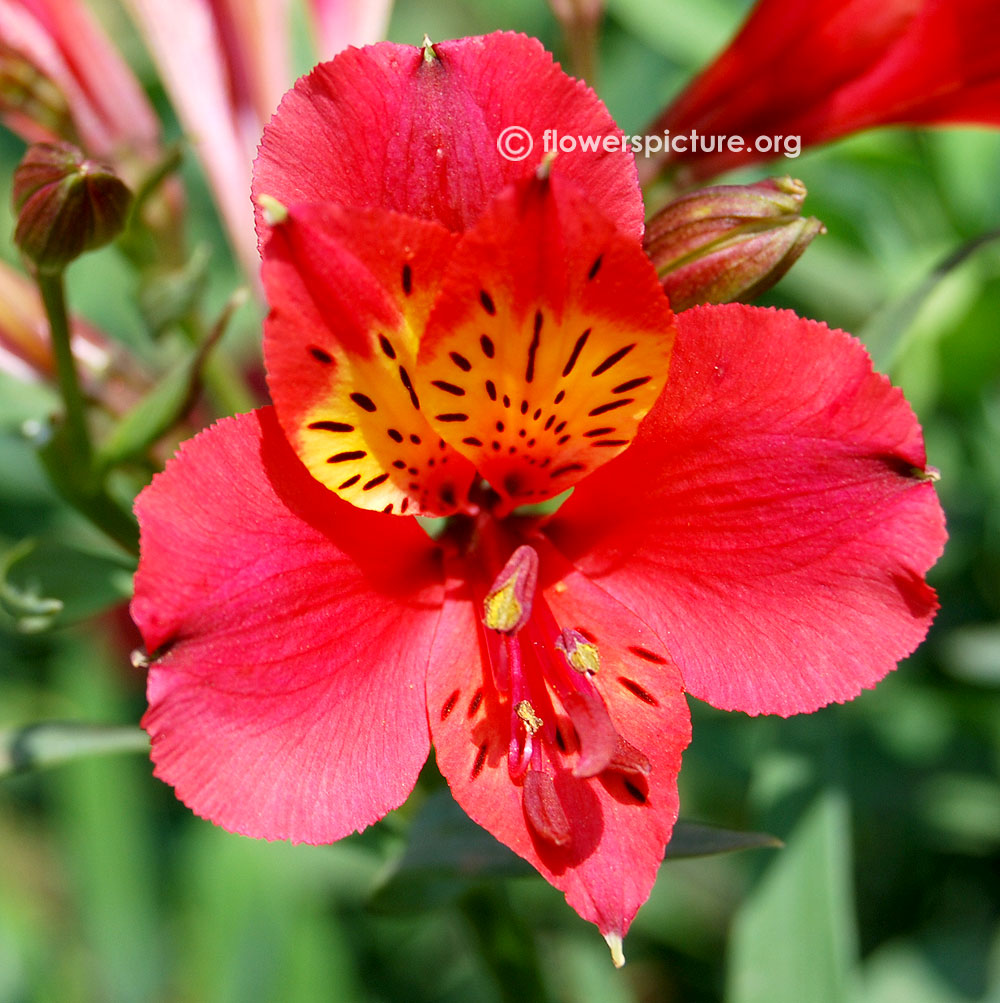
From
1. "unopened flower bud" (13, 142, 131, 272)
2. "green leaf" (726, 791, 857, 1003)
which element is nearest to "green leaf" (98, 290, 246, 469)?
"unopened flower bud" (13, 142, 131, 272)

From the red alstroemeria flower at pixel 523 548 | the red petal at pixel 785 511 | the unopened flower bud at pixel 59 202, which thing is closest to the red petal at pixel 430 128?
the red alstroemeria flower at pixel 523 548

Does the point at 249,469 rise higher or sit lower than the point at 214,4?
lower

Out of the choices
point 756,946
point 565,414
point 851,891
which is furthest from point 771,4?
point 851,891

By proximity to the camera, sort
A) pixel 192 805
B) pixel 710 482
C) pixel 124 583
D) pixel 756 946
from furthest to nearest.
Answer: pixel 756 946 < pixel 124 583 < pixel 710 482 < pixel 192 805

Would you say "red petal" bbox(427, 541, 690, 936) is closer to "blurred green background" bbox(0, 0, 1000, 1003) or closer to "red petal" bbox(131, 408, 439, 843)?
"red petal" bbox(131, 408, 439, 843)

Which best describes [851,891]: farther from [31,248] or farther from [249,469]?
[31,248]

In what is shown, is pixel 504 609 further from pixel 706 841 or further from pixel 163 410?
pixel 163 410
